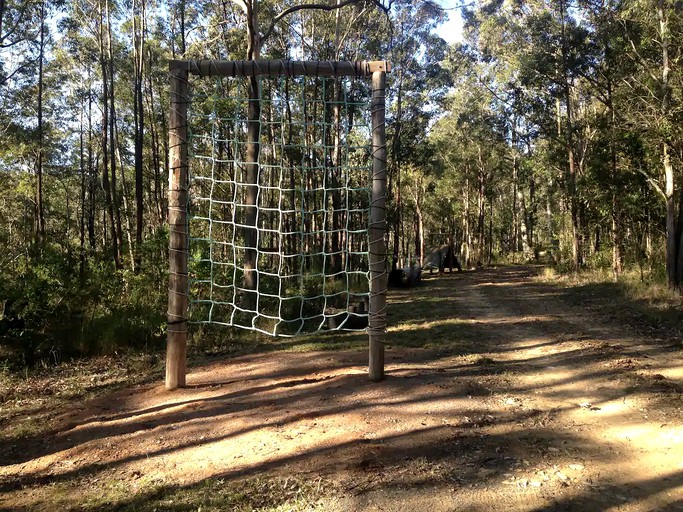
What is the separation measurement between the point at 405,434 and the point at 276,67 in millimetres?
3831

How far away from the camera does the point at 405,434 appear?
3799 mm

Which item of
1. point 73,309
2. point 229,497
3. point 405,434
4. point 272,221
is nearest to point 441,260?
point 272,221

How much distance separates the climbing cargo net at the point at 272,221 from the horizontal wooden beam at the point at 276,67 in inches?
8.0

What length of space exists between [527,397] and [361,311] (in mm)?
4771

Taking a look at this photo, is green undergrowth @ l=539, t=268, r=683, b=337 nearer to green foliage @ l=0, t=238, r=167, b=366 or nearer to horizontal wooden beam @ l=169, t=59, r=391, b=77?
horizontal wooden beam @ l=169, t=59, r=391, b=77

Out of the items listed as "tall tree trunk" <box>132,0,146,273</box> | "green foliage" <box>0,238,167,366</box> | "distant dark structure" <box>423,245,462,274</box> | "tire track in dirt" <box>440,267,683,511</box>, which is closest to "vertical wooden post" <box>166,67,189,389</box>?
"green foliage" <box>0,238,167,366</box>

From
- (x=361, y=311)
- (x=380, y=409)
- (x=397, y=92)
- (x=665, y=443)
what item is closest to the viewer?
(x=665, y=443)

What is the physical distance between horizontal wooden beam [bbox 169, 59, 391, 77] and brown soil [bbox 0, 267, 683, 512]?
324 cm

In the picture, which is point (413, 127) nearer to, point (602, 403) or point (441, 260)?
point (441, 260)

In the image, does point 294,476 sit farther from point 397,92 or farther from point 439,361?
point 397,92

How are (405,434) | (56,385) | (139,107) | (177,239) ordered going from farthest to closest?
1. (139,107)
2. (56,385)
3. (177,239)
4. (405,434)

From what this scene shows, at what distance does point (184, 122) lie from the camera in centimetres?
518

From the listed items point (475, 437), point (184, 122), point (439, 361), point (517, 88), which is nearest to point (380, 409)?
point (475, 437)

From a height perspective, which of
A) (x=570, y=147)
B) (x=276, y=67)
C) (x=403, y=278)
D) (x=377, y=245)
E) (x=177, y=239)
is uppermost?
(x=570, y=147)
